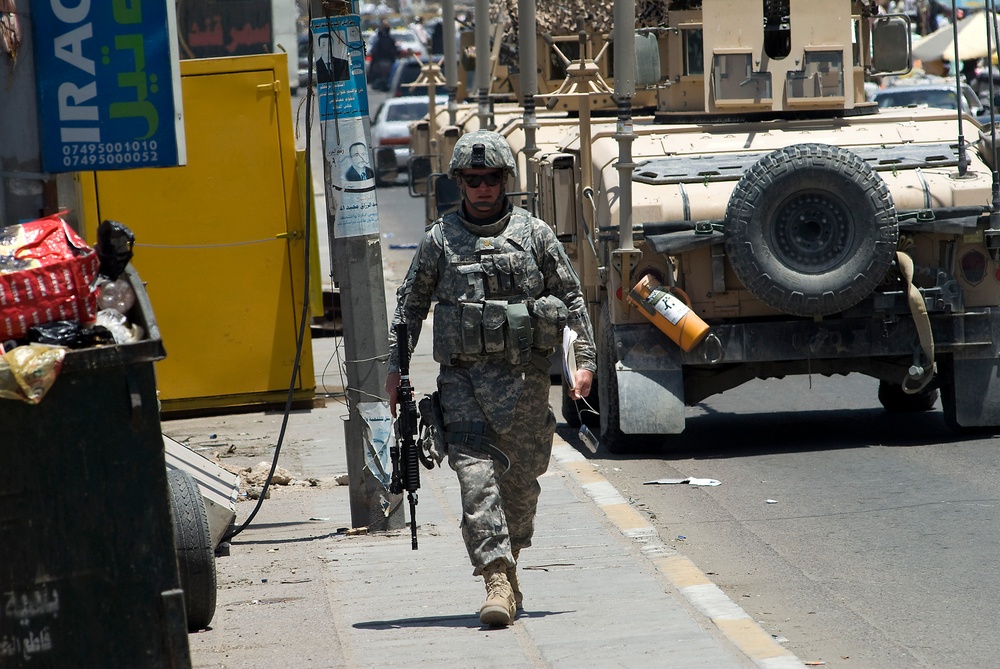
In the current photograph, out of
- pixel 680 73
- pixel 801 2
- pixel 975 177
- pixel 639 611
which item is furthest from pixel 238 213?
pixel 639 611

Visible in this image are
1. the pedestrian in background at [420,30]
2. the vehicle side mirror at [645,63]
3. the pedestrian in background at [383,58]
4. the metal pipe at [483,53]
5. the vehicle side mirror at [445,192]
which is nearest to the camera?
the vehicle side mirror at [645,63]

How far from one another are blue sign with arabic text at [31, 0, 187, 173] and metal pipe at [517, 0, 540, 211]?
471cm

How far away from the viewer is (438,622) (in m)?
5.67

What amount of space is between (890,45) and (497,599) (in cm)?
706

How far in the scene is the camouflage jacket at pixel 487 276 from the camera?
5.68m

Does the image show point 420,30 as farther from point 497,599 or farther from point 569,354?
point 497,599

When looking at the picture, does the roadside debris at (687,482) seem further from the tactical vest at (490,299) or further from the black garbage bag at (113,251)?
the black garbage bag at (113,251)

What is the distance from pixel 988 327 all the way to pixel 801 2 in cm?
263

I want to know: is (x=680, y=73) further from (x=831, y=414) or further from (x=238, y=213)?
(x=238, y=213)

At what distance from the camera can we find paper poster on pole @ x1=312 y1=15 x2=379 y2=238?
7086mm

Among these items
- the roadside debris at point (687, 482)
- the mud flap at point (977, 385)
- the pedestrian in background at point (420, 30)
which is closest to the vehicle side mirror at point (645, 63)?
the mud flap at point (977, 385)

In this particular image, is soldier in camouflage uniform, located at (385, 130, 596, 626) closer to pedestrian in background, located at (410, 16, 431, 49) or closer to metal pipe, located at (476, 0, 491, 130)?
metal pipe, located at (476, 0, 491, 130)

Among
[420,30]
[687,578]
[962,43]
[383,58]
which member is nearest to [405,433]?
[687,578]

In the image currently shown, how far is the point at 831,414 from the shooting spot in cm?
1076
